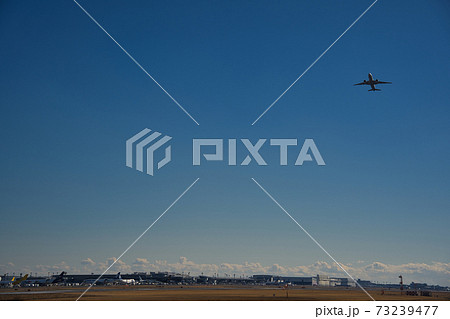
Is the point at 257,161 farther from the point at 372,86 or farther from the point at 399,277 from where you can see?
the point at 399,277

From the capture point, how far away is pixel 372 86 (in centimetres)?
6644

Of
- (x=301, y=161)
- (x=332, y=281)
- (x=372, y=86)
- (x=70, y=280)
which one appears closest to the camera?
(x=301, y=161)

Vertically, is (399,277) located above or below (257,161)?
below

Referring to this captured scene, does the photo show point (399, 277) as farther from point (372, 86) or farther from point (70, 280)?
point (70, 280)
